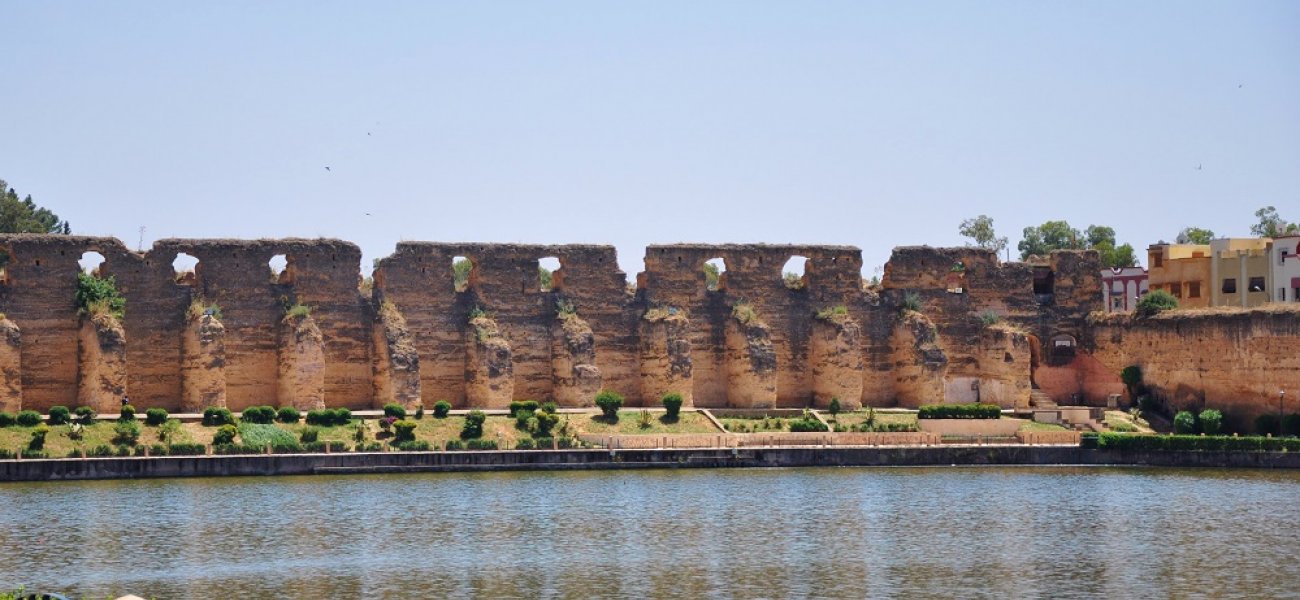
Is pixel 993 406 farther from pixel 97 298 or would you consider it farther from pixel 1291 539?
pixel 97 298

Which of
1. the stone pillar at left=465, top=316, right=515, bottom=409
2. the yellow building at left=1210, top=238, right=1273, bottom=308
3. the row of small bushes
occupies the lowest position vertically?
the row of small bushes

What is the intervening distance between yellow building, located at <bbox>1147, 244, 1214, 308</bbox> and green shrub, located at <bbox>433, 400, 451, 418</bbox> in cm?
2942

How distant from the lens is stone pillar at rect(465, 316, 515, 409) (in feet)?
183

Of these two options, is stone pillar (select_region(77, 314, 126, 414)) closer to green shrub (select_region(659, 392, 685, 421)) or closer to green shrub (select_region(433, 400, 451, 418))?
green shrub (select_region(433, 400, 451, 418))

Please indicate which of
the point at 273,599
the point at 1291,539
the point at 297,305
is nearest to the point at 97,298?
the point at 297,305

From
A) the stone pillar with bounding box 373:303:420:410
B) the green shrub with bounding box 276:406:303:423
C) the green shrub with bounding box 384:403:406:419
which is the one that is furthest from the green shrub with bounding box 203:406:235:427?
the stone pillar with bounding box 373:303:420:410

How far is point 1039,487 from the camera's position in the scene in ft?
149

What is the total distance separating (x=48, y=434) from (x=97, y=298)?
6.51m

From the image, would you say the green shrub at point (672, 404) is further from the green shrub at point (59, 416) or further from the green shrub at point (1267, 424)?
the green shrub at point (59, 416)

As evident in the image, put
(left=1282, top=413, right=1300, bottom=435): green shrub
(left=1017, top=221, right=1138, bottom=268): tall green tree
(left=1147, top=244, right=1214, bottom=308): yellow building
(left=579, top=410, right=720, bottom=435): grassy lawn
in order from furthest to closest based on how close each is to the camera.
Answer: (left=1017, top=221, right=1138, bottom=268): tall green tree
(left=1147, top=244, right=1214, bottom=308): yellow building
(left=579, top=410, right=720, bottom=435): grassy lawn
(left=1282, top=413, right=1300, bottom=435): green shrub

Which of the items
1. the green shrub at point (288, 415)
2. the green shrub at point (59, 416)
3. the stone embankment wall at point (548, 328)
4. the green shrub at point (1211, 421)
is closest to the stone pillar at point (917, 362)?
the stone embankment wall at point (548, 328)

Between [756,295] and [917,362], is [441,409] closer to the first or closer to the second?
[756,295]

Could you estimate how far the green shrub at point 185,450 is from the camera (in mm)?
47094

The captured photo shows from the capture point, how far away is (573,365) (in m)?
56.7
